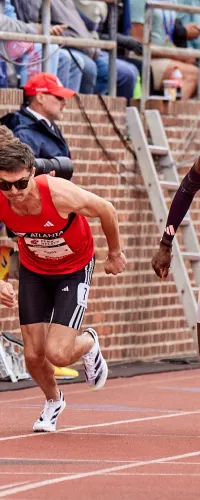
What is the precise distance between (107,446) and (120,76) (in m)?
7.11

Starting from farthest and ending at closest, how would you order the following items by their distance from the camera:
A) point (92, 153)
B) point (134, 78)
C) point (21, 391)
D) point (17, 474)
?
point (134, 78), point (92, 153), point (21, 391), point (17, 474)

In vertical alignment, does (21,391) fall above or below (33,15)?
below

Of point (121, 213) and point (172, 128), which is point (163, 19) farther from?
point (121, 213)

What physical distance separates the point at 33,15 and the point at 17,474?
22.9 feet

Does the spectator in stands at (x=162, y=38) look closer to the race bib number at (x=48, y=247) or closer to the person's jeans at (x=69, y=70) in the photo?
the person's jeans at (x=69, y=70)

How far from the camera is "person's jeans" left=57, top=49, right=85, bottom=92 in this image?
14219 mm

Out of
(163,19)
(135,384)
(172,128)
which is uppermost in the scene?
(163,19)

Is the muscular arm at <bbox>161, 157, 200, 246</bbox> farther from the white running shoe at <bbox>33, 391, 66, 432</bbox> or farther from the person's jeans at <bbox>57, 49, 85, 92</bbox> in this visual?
the person's jeans at <bbox>57, 49, 85, 92</bbox>

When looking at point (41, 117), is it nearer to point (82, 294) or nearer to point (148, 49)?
point (148, 49)

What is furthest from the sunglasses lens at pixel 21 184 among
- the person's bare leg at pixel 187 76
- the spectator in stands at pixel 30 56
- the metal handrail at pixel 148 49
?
the person's bare leg at pixel 187 76

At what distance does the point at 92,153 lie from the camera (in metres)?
14.7

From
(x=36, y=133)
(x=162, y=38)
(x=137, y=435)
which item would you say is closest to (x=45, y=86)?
(x=36, y=133)

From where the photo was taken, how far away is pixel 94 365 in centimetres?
1027

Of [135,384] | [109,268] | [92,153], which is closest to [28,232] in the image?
Answer: [109,268]
